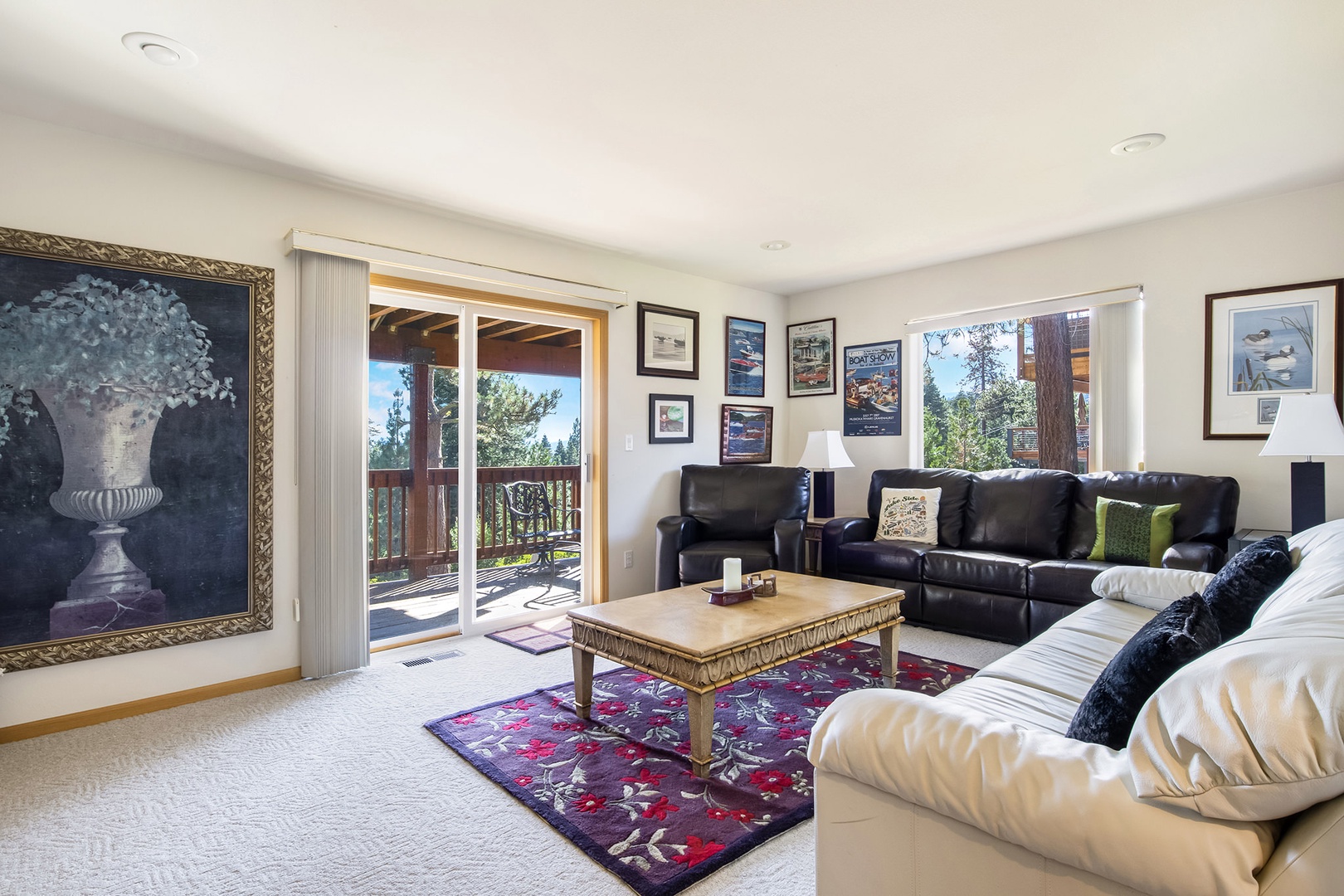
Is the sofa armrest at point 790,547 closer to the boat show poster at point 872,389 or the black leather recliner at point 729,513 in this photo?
the black leather recliner at point 729,513

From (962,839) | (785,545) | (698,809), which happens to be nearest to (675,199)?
(785,545)

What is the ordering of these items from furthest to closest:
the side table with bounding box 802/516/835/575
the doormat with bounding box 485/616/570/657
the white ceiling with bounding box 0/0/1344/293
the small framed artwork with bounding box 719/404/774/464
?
the small framed artwork with bounding box 719/404/774/464 < the side table with bounding box 802/516/835/575 < the doormat with bounding box 485/616/570/657 < the white ceiling with bounding box 0/0/1344/293

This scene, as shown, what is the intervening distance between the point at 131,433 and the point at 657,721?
8.54 feet

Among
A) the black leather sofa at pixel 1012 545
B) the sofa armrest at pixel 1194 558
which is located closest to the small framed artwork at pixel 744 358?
the black leather sofa at pixel 1012 545

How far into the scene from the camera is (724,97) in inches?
101

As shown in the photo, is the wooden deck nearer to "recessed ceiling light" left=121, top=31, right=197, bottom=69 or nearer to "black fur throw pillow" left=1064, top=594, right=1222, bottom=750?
"recessed ceiling light" left=121, top=31, right=197, bottom=69

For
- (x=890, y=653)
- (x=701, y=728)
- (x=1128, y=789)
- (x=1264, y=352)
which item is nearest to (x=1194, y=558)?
(x=1264, y=352)

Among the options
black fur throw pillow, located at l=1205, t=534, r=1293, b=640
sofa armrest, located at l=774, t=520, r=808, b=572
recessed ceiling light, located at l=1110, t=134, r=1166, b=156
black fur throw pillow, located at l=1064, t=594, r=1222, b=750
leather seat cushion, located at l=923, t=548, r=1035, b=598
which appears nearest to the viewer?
black fur throw pillow, located at l=1064, t=594, r=1222, b=750

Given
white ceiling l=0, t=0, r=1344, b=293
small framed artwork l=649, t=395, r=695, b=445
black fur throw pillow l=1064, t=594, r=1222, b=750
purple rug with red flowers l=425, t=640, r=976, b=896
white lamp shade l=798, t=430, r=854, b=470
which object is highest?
white ceiling l=0, t=0, r=1344, b=293

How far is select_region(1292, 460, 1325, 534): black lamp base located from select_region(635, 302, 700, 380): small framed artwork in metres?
3.62

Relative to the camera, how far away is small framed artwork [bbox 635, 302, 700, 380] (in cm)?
498

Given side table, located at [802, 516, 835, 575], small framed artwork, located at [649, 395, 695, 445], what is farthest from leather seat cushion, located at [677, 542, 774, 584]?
small framed artwork, located at [649, 395, 695, 445]

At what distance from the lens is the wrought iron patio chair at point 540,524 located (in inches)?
172

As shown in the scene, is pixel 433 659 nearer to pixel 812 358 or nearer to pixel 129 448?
pixel 129 448
